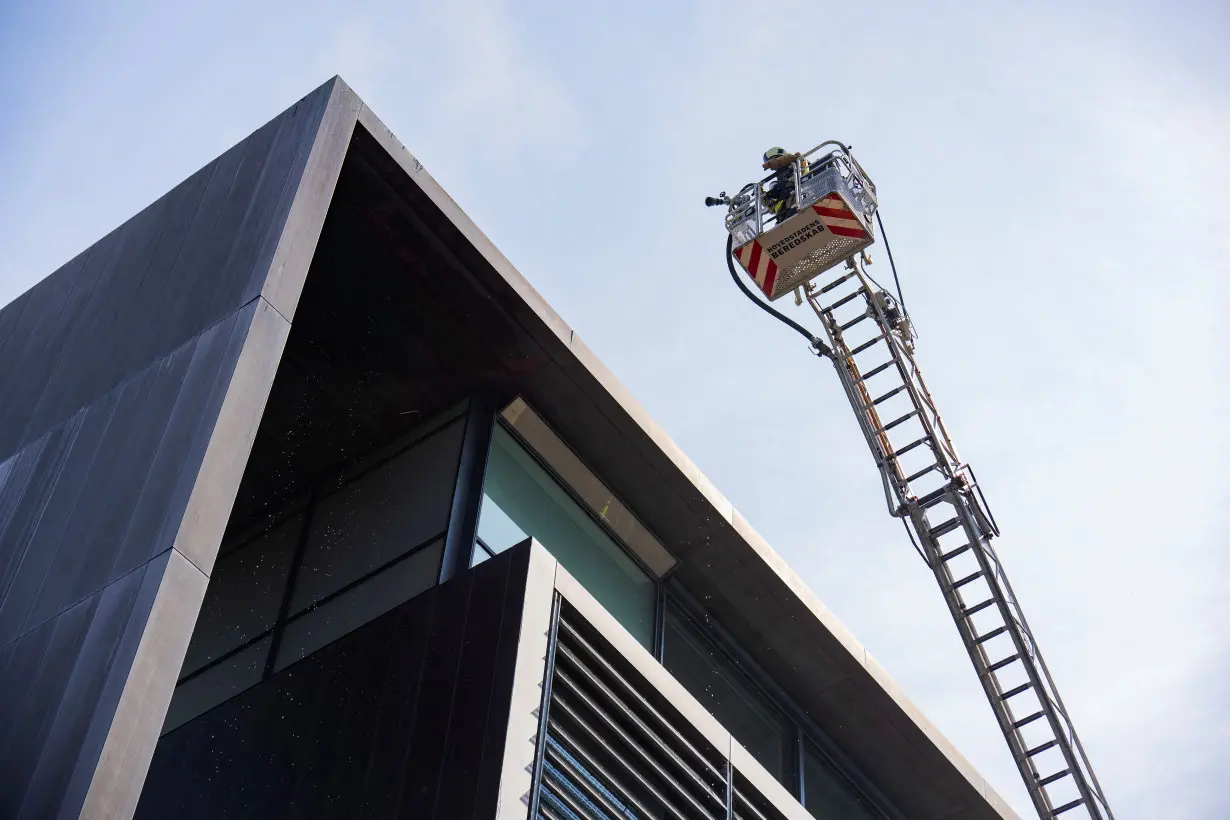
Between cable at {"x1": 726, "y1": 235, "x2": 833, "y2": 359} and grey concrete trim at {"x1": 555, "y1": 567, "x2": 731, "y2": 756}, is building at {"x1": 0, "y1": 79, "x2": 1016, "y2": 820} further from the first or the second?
cable at {"x1": 726, "y1": 235, "x2": 833, "y2": 359}

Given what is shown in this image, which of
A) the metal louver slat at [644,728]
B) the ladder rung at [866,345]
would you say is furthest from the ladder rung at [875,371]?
the metal louver slat at [644,728]

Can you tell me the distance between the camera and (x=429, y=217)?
1178 centimetres

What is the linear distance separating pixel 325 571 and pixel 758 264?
7920mm

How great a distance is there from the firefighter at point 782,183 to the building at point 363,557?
18.2 ft

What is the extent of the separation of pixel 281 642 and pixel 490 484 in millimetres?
2379

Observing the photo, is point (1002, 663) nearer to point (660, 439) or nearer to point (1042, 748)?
point (1042, 748)

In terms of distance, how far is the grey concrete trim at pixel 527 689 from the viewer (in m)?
9.36

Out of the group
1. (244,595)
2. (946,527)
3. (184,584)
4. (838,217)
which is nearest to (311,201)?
(184,584)

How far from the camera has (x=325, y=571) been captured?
42.7 ft

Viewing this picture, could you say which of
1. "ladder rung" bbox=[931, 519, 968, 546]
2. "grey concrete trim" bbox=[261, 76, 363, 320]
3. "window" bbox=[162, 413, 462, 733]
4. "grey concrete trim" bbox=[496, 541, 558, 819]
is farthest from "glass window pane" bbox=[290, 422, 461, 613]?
"ladder rung" bbox=[931, 519, 968, 546]

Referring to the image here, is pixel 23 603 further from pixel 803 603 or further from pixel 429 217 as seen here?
pixel 803 603

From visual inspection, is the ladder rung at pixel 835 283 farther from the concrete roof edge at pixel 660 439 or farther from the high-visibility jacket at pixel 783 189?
the concrete roof edge at pixel 660 439

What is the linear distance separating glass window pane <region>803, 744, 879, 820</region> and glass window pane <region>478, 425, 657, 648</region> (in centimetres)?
289

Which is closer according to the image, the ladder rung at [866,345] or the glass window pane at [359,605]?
the glass window pane at [359,605]
